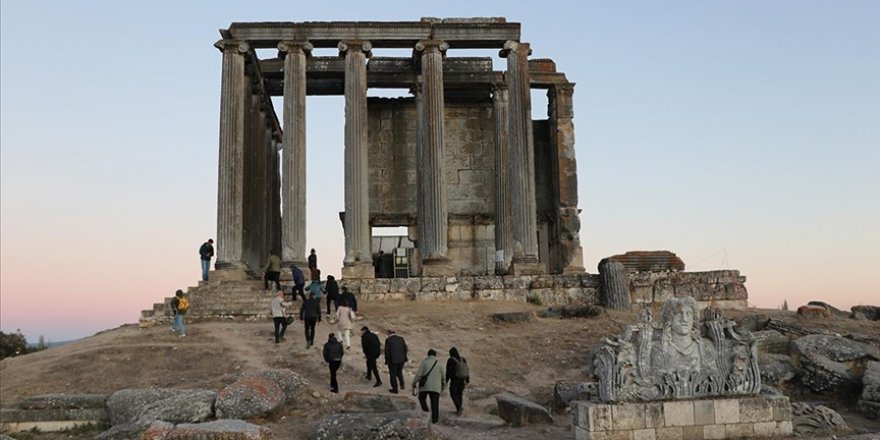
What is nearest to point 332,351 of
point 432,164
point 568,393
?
point 568,393

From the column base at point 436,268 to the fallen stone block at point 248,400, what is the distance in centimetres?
1198

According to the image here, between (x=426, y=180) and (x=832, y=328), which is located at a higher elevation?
(x=426, y=180)

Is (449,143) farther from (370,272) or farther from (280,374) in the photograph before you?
(280,374)

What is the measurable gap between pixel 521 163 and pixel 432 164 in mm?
3226

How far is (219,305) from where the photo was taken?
894 inches

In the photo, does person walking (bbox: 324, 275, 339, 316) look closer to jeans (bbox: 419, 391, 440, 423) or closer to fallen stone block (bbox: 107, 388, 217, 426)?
fallen stone block (bbox: 107, 388, 217, 426)

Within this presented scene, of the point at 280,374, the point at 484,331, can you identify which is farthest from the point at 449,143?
the point at 280,374

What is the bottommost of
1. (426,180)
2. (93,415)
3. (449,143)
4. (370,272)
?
(93,415)

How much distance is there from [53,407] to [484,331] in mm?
10540

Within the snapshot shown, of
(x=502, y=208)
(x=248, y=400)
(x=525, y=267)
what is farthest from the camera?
(x=502, y=208)

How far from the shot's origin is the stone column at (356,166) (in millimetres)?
25484

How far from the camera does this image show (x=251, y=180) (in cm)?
2872

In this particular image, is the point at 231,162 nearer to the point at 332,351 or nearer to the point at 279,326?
the point at 279,326

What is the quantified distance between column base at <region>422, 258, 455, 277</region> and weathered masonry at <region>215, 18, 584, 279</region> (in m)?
0.04
